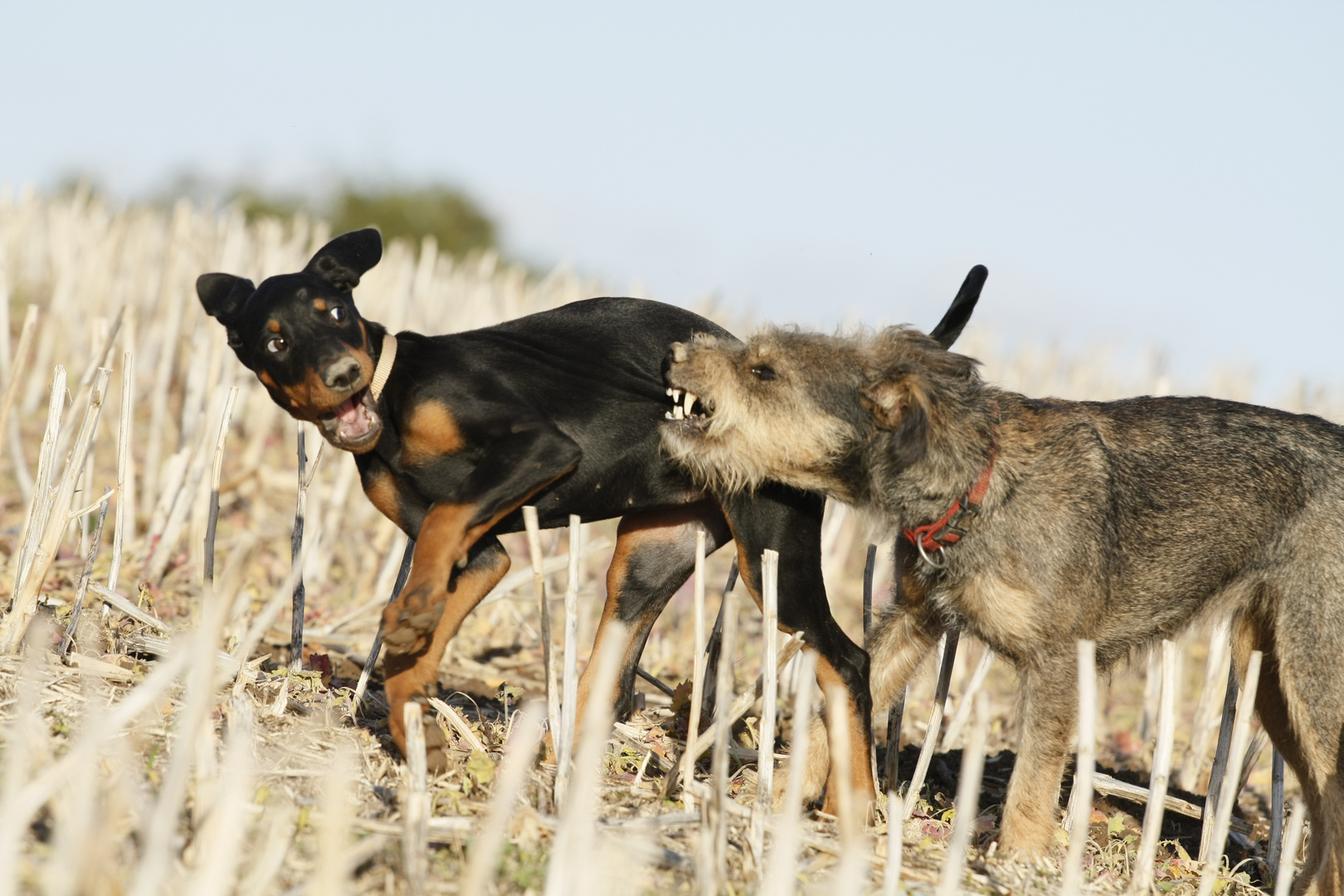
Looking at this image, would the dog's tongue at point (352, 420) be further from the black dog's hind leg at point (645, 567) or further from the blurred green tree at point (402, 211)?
the blurred green tree at point (402, 211)

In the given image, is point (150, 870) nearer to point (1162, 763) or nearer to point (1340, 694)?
point (1162, 763)

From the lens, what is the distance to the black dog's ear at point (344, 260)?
17.0 feet

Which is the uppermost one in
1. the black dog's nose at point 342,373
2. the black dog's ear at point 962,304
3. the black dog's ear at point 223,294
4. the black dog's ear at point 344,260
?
the black dog's ear at point 962,304

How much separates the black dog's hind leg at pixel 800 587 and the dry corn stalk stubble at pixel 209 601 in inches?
14.6

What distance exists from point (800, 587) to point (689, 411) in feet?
3.12

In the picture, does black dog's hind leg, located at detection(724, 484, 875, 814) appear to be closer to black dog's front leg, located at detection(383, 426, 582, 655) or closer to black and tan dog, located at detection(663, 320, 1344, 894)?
black and tan dog, located at detection(663, 320, 1344, 894)

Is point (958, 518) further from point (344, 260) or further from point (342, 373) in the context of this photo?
point (344, 260)

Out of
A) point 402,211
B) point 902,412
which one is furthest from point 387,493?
point 402,211

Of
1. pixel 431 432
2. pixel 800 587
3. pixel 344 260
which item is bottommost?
pixel 800 587

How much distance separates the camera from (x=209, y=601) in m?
3.24

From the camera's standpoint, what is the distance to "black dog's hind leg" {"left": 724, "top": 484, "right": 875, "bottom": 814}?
516cm

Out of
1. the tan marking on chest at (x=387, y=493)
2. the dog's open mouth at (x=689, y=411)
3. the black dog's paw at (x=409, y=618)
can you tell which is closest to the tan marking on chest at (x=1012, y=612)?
the dog's open mouth at (x=689, y=411)

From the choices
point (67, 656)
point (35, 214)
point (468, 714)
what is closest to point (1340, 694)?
point (468, 714)

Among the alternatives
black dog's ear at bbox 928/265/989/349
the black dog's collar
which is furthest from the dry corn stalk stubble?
black dog's ear at bbox 928/265/989/349
